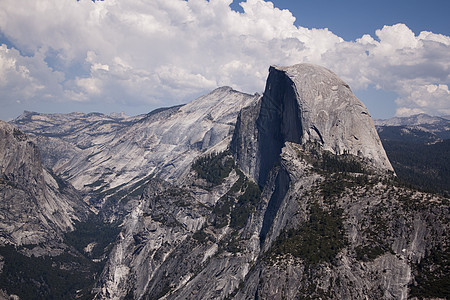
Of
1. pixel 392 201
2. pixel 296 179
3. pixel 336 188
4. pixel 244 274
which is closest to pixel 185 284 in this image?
pixel 244 274

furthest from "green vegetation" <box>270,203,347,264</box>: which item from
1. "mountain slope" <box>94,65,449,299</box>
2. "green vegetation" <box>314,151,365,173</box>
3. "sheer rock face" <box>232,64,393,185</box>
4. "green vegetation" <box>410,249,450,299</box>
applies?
"sheer rock face" <box>232,64,393,185</box>

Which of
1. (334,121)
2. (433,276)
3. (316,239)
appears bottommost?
(433,276)

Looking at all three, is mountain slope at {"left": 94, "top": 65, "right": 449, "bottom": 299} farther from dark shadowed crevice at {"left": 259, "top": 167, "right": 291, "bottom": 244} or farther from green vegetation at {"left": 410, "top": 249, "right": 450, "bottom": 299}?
dark shadowed crevice at {"left": 259, "top": 167, "right": 291, "bottom": 244}

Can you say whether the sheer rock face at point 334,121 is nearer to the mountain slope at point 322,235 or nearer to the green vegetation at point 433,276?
the mountain slope at point 322,235

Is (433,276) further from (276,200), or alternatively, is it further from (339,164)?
(276,200)

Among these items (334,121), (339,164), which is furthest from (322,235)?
(334,121)

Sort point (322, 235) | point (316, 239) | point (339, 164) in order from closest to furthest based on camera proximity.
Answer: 1. point (316, 239)
2. point (322, 235)
3. point (339, 164)

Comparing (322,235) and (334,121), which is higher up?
(334,121)

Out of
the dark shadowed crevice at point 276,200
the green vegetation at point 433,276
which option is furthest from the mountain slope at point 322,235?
the dark shadowed crevice at point 276,200

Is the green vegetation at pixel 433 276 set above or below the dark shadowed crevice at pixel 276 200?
below
